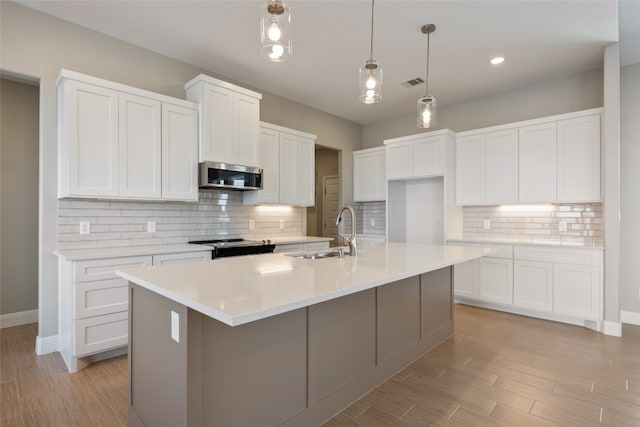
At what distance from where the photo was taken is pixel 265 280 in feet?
5.21

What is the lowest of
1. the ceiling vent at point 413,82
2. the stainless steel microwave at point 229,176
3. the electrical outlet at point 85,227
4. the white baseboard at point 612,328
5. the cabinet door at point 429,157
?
the white baseboard at point 612,328

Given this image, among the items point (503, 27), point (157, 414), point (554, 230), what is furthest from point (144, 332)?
point (554, 230)

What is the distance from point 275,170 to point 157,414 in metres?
3.32

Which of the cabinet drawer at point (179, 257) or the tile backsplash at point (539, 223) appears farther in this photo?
the tile backsplash at point (539, 223)

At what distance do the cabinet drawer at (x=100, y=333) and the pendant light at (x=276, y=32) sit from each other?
2.37 metres

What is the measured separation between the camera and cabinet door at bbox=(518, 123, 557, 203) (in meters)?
A: 3.97

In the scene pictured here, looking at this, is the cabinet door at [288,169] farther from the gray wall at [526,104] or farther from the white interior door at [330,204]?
the white interior door at [330,204]

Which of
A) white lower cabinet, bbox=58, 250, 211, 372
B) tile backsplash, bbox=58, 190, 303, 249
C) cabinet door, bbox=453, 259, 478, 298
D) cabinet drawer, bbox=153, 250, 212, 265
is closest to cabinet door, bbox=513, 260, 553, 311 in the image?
cabinet door, bbox=453, 259, 478, 298

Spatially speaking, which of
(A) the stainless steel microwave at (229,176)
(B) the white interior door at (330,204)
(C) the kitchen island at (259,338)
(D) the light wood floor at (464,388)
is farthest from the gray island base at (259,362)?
(B) the white interior door at (330,204)

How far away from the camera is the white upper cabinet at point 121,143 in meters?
2.80

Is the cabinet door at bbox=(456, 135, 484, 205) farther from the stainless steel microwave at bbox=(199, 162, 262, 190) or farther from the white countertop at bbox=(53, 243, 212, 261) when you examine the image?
the white countertop at bbox=(53, 243, 212, 261)

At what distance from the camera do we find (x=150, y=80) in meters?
3.60

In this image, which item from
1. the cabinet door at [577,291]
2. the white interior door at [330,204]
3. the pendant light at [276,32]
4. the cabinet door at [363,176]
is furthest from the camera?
the white interior door at [330,204]

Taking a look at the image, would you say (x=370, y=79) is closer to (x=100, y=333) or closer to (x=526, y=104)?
(x=100, y=333)
